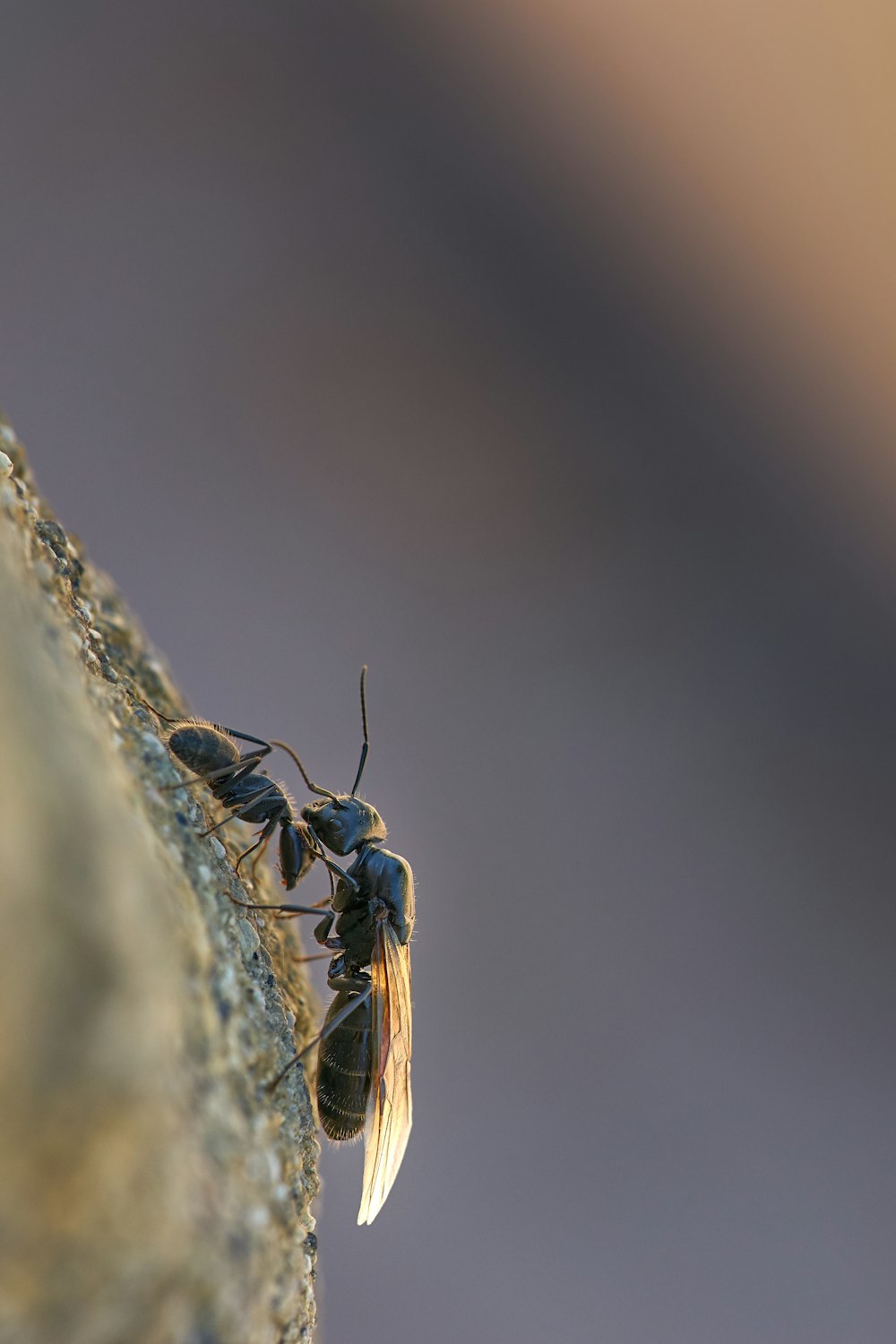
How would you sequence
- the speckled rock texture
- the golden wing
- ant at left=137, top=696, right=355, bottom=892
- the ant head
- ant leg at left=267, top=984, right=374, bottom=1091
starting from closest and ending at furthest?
the speckled rock texture < ant leg at left=267, top=984, right=374, bottom=1091 < ant at left=137, top=696, right=355, bottom=892 < the golden wing < the ant head

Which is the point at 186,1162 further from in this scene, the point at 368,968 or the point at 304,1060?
the point at 368,968

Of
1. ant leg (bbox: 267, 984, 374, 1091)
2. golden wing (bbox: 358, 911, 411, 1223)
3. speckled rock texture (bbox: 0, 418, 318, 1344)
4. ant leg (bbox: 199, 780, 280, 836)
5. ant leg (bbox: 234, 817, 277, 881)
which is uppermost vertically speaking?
speckled rock texture (bbox: 0, 418, 318, 1344)

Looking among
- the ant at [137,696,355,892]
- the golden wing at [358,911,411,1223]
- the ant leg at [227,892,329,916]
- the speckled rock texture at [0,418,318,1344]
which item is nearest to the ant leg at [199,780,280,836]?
the ant at [137,696,355,892]

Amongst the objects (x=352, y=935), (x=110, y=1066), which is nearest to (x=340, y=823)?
(x=352, y=935)

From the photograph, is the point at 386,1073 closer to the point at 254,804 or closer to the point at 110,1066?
the point at 254,804

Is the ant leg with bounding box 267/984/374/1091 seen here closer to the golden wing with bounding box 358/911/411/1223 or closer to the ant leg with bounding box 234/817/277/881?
the golden wing with bounding box 358/911/411/1223

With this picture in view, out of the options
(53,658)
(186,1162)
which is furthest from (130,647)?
(186,1162)

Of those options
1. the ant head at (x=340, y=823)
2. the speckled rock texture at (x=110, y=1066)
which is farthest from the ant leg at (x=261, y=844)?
the speckled rock texture at (x=110, y=1066)

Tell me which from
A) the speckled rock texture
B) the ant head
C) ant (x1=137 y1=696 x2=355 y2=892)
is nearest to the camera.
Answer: the speckled rock texture
